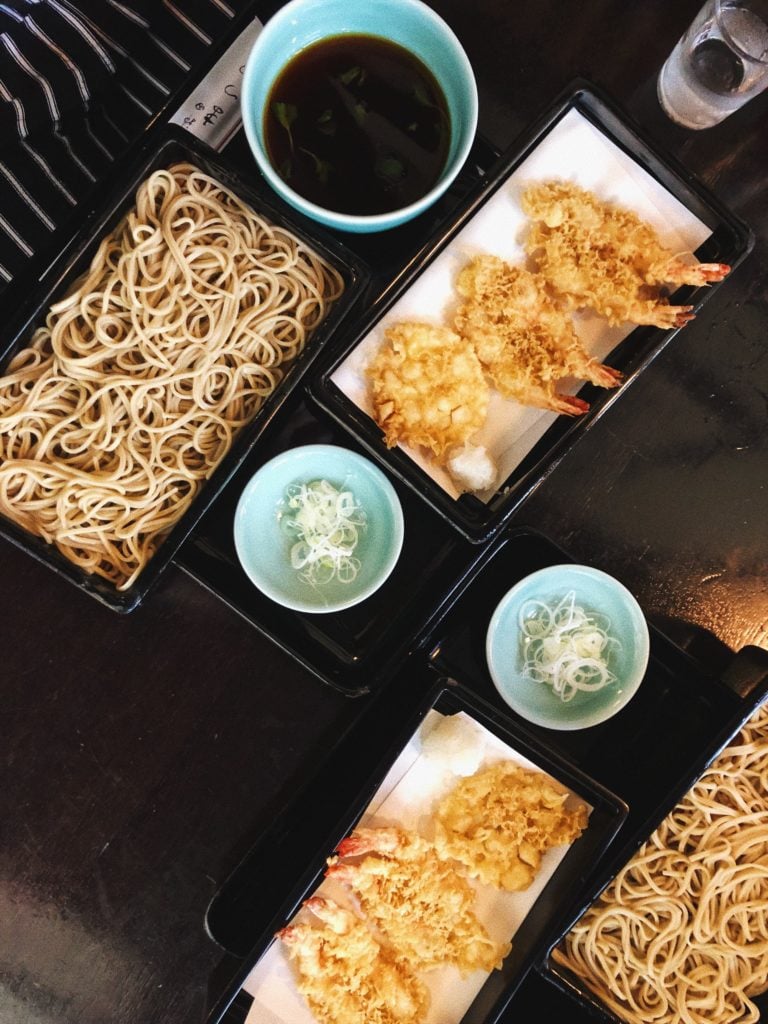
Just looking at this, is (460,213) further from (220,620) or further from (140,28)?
(220,620)

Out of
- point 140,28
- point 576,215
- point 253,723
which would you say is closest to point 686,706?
point 253,723

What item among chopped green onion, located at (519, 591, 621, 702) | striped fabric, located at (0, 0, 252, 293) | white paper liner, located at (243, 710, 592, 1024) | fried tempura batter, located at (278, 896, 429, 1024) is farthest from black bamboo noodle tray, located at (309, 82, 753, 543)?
fried tempura batter, located at (278, 896, 429, 1024)

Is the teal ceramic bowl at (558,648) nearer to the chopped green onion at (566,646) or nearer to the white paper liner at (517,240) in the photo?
the chopped green onion at (566,646)

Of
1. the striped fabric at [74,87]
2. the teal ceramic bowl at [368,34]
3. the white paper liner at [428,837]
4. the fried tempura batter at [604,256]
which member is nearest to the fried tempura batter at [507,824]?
the white paper liner at [428,837]

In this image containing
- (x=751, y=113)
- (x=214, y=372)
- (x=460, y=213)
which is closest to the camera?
(x=460, y=213)

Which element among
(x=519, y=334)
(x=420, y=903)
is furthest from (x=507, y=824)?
(x=519, y=334)
